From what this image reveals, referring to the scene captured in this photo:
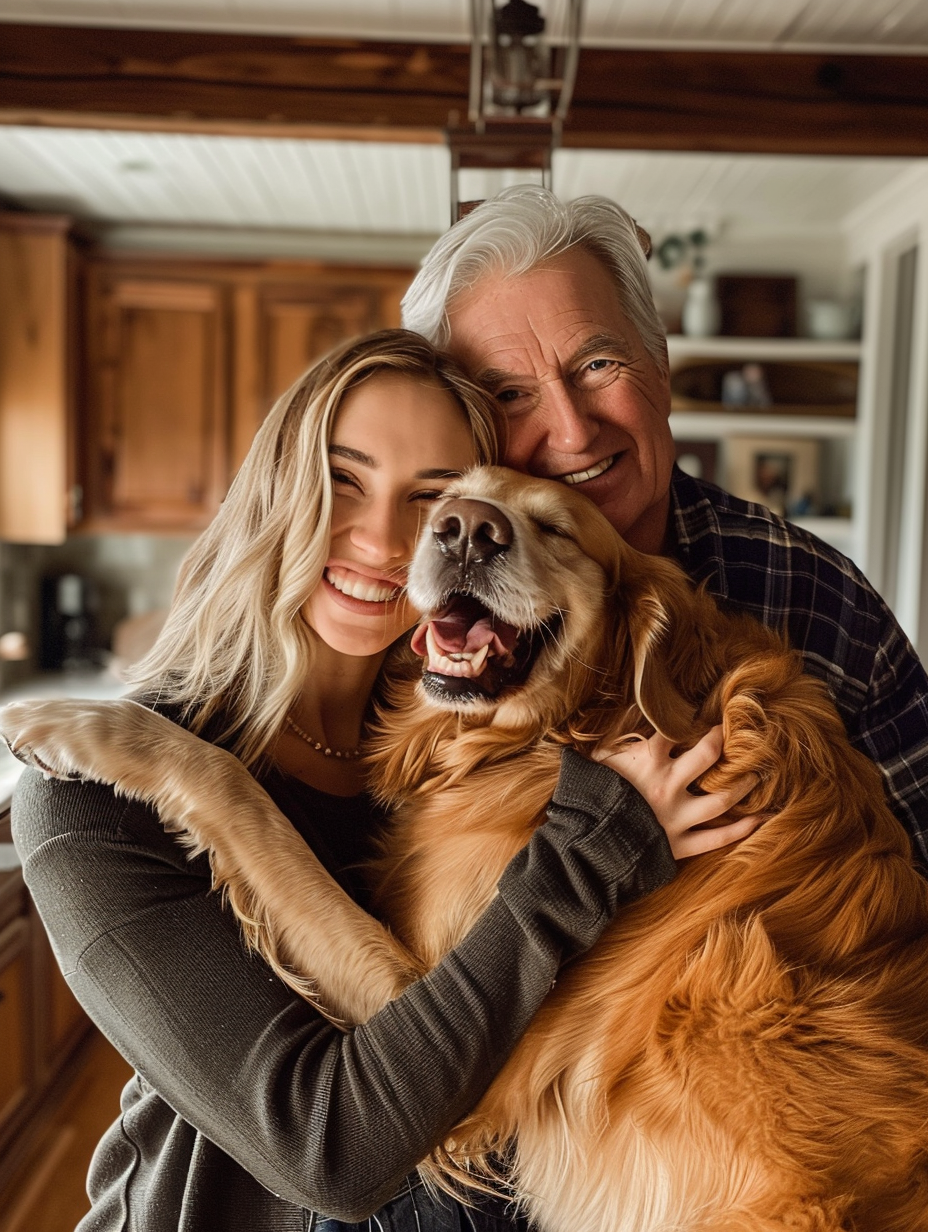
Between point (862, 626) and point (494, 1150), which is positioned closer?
point (494, 1150)

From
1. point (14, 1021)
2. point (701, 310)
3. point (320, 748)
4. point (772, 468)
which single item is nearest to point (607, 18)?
point (701, 310)

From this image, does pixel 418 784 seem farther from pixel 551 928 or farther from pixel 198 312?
pixel 198 312

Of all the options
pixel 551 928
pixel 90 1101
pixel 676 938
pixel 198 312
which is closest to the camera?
Result: pixel 551 928

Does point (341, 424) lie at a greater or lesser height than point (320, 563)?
greater

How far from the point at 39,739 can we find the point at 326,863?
1.24ft

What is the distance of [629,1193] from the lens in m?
1.18

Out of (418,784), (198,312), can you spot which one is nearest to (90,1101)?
(418,784)

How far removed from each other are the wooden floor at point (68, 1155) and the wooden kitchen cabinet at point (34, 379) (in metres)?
2.37

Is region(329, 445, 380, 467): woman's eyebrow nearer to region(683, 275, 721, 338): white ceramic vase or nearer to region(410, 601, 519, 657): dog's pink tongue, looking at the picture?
region(410, 601, 519, 657): dog's pink tongue

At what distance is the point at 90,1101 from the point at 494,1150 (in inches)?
111

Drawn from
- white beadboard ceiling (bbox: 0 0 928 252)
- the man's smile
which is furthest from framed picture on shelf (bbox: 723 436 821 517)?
the man's smile

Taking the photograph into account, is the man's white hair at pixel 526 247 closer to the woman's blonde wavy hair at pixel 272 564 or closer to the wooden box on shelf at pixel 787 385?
the woman's blonde wavy hair at pixel 272 564

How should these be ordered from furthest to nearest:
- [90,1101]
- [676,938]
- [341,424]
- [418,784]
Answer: [90,1101], [418,784], [341,424], [676,938]

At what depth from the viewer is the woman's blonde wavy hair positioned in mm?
1259
